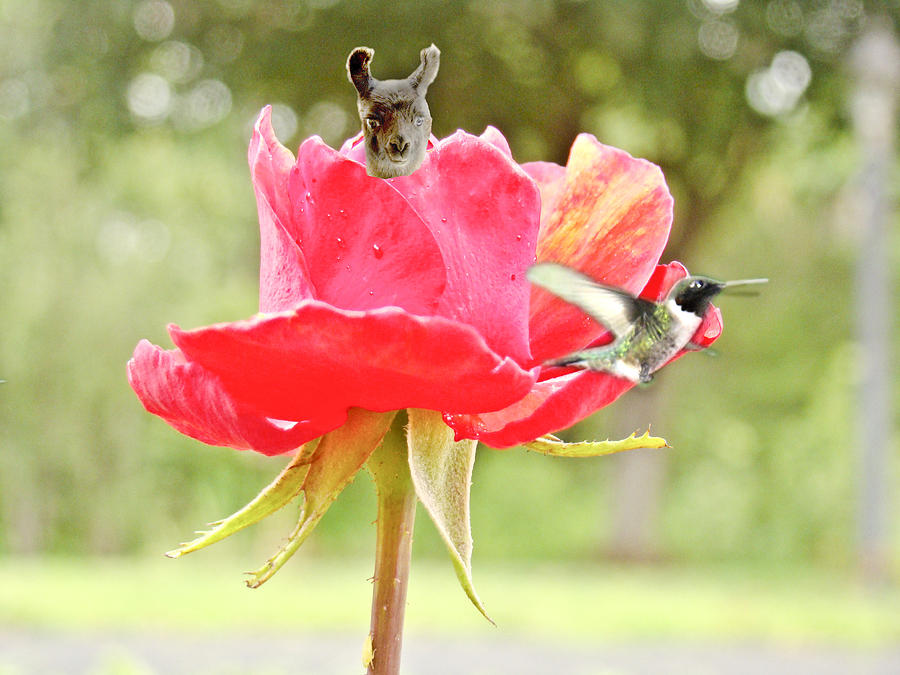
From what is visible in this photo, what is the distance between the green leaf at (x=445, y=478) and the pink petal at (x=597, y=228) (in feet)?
0.11

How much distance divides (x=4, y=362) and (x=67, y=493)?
173 cm

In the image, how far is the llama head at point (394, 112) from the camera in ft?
0.73

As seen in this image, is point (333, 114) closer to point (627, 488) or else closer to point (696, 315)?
point (627, 488)

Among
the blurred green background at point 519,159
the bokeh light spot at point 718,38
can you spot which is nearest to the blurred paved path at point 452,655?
the blurred green background at point 519,159

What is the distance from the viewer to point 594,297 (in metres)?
0.27

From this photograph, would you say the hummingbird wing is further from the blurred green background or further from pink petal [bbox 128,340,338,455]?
the blurred green background

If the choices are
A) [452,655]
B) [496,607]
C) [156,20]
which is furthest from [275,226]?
[156,20]

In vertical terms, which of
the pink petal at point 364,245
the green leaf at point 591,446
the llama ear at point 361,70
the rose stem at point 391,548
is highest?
the llama ear at point 361,70

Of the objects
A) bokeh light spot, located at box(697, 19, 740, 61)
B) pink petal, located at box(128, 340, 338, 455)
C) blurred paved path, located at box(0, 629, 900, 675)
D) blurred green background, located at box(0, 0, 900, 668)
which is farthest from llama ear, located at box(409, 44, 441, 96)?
bokeh light spot, located at box(697, 19, 740, 61)

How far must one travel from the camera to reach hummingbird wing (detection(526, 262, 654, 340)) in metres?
0.25

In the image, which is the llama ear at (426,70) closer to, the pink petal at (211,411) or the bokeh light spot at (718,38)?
the pink petal at (211,411)

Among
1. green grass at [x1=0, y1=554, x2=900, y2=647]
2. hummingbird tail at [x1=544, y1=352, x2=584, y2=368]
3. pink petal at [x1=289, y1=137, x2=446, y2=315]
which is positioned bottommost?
green grass at [x1=0, y1=554, x2=900, y2=647]

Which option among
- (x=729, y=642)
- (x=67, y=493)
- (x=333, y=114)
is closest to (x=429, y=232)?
(x=729, y=642)

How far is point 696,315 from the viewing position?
288 mm
